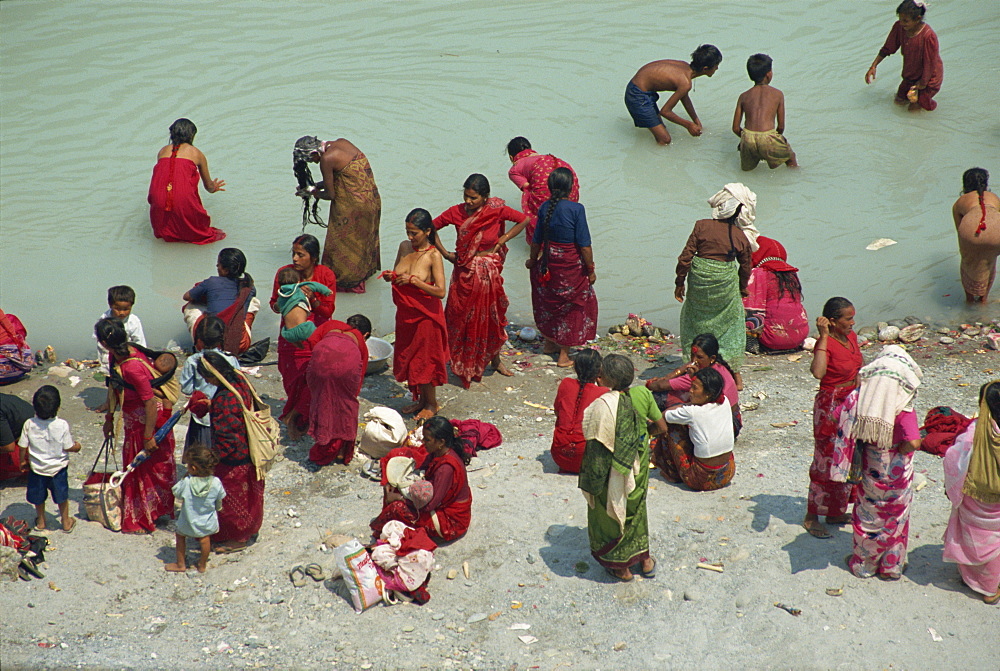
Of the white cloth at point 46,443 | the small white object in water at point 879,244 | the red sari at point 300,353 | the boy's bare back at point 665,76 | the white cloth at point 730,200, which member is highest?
the boy's bare back at point 665,76

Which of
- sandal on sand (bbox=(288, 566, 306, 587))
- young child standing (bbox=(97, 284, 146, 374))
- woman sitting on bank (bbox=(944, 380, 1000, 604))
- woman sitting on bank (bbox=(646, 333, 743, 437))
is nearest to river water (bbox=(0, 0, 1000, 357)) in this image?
young child standing (bbox=(97, 284, 146, 374))

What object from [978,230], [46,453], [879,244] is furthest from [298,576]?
[879,244]

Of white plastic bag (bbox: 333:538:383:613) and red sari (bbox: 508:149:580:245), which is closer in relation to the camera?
white plastic bag (bbox: 333:538:383:613)

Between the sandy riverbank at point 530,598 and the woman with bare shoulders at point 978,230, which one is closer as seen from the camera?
the sandy riverbank at point 530,598

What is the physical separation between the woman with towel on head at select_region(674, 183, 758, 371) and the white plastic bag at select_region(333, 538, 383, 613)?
3.31 metres

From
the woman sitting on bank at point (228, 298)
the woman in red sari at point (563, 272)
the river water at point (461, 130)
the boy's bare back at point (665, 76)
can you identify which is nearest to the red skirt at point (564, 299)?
the woman in red sari at point (563, 272)

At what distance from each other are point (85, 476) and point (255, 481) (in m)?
1.63

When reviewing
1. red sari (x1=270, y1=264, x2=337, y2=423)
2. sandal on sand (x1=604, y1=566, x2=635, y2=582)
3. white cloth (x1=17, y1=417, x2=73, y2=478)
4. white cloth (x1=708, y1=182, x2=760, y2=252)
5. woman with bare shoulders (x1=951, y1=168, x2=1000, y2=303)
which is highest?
white cloth (x1=708, y1=182, x2=760, y2=252)

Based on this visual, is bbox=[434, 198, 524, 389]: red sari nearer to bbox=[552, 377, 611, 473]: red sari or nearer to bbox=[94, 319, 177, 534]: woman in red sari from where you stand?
bbox=[552, 377, 611, 473]: red sari

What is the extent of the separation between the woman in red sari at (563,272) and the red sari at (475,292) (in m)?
0.29

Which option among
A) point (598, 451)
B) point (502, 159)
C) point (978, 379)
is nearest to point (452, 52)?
point (502, 159)

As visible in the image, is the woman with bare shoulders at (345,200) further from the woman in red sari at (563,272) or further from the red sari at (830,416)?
the red sari at (830,416)

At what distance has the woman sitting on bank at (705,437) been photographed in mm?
5469

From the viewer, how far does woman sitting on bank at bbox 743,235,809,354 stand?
7652 millimetres
